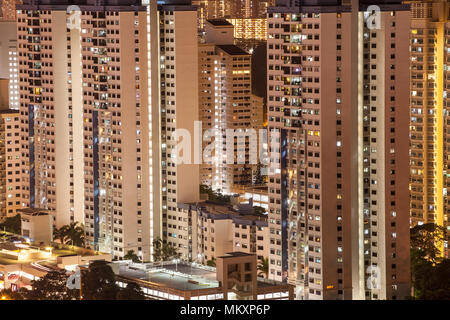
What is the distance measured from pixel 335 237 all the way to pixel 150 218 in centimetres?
920

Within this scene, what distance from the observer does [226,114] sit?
55.2 metres

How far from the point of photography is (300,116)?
109 ft

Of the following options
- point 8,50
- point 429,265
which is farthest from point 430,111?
point 8,50

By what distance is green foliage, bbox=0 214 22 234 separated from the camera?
4378 centimetres

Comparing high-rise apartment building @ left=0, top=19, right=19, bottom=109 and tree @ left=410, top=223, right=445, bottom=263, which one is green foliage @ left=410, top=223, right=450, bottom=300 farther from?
high-rise apartment building @ left=0, top=19, right=19, bottom=109

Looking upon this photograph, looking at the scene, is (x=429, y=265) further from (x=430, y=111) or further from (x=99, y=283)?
(x=99, y=283)

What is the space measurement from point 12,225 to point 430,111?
17.7 metres

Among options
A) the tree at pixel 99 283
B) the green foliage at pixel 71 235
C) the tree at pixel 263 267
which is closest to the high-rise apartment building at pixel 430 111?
the tree at pixel 263 267

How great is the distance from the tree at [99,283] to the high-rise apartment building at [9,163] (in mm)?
17052

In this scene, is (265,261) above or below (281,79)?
below

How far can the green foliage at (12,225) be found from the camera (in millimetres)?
43781

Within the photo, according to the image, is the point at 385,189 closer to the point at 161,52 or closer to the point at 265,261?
the point at 265,261

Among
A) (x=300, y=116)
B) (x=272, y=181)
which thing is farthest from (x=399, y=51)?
(x=272, y=181)

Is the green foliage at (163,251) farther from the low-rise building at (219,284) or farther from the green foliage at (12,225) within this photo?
the green foliage at (12,225)
